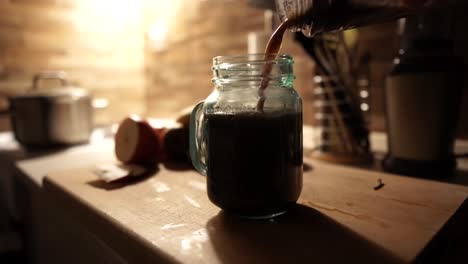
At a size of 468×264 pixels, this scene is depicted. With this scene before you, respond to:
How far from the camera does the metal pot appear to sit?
0.96 m

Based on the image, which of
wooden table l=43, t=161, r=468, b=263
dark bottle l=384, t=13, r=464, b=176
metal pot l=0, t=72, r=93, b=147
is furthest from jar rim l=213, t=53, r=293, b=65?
metal pot l=0, t=72, r=93, b=147

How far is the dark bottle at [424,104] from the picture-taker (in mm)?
567

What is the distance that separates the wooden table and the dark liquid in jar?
25 millimetres

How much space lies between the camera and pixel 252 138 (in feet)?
1.23

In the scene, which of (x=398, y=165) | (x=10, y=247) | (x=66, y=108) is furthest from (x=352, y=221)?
(x=10, y=247)

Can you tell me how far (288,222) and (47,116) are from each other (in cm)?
84

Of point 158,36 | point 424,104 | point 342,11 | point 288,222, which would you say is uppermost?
point 158,36

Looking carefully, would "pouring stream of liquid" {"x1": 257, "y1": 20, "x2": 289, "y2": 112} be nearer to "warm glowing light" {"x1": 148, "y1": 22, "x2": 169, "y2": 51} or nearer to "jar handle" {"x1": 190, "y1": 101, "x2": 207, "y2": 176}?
"jar handle" {"x1": 190, "y1": 101, "x2": 207, "y2": 176}

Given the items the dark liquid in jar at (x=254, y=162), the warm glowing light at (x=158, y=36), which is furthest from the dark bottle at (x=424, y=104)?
the warm glowing light at (x=158, y=36)

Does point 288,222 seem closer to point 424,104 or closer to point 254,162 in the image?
point 254,162

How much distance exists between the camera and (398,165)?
24.4 inches

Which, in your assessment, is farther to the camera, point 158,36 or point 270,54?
point 158,36

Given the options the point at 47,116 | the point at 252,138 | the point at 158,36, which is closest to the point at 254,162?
the point at 252,138

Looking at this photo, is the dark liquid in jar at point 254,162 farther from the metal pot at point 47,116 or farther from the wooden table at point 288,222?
the metal pot at point 47,116
